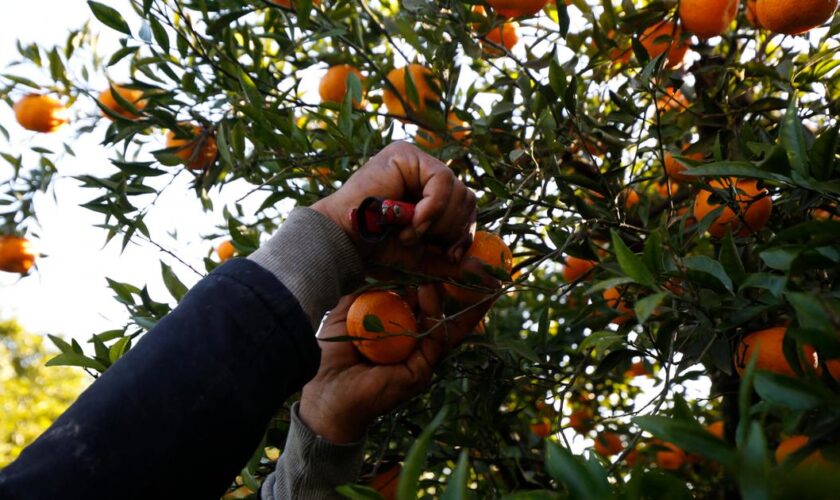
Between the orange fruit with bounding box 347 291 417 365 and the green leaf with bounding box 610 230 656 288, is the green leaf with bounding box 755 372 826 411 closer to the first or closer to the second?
the green leaf with bounding box 610 230 656 288

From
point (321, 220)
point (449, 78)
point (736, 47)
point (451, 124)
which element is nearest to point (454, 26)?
point (449, 78)

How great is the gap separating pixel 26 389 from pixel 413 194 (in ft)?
22.6

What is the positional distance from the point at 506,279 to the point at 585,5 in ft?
2.29

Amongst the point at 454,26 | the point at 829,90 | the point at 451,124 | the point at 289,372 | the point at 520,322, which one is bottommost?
the point at 520,322

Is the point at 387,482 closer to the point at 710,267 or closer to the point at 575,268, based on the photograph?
the point at 575,268

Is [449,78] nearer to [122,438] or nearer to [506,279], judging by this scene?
[506,279]

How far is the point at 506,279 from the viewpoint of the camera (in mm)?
1058

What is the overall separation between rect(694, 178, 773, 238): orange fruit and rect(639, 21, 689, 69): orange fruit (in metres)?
0.38

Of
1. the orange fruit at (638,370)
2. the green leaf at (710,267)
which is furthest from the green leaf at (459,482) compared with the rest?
the orange fruit at (638,370)

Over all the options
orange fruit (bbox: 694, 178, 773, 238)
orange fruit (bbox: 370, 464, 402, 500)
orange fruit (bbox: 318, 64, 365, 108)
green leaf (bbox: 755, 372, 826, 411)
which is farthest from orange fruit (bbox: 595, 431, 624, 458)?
green leaf (bbox: 755, 372, 826, 411)

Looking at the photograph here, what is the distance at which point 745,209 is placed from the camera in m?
1.10

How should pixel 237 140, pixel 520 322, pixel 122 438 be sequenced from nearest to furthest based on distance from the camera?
pixel 122 438, pixel 237 140, pixel 520 322

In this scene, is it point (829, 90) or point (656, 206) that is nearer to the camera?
point (829, 90)

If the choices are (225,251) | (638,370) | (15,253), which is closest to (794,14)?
(638,370)
